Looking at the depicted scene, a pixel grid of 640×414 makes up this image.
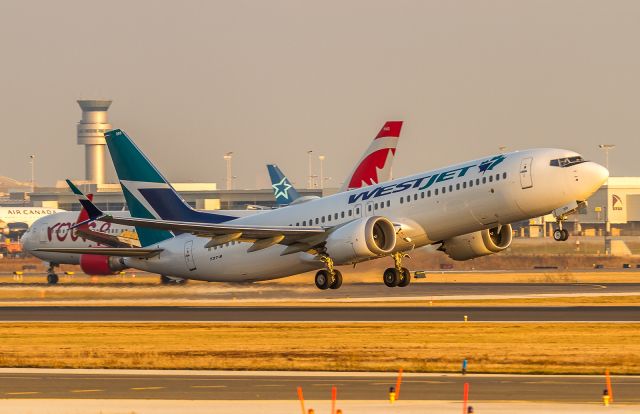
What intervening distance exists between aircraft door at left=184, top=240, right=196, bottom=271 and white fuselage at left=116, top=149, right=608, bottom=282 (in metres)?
2.18

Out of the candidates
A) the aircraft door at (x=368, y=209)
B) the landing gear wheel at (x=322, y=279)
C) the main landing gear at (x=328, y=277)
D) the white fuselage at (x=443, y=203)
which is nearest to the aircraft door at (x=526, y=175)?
the white fuselage at (x=443, y=203)

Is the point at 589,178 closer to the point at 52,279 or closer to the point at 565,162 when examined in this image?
the point at 565,162

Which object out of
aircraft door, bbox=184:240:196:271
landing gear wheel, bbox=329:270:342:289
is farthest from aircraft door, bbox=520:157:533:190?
aircraft door, bbox=184:240:196:271

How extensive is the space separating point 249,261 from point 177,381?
27764 millimetres

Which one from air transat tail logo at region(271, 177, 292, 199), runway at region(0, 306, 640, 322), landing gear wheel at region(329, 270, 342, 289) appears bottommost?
runway at region(0, 306, 640, 322)

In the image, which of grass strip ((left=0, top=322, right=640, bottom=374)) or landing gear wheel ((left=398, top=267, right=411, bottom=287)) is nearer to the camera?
grass strip ((left=0, top=322, right=640, bottom=374))

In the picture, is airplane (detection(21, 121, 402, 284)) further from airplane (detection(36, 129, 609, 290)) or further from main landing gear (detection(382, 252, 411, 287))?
main landing gear (detection(382, 252, 411, 287))

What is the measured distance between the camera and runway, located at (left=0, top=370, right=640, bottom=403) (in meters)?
33.8

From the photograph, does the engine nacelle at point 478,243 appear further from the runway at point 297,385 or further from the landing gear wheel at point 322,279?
the runway at point 297,385

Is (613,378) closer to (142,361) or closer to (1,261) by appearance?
(142,361)

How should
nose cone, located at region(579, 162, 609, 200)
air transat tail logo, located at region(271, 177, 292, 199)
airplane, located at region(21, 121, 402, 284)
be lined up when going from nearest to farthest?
nose cone, located at region(579, 162, 609, 200), airplane, located at region(21, 121, 402, 284), air transat tail logo, located at region(271, 177, 292, 199)

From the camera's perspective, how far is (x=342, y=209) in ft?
204

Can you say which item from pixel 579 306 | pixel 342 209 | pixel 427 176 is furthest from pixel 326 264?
pixel 579 306

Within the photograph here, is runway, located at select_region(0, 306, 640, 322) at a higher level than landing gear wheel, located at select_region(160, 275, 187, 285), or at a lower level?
lower
